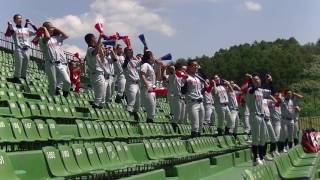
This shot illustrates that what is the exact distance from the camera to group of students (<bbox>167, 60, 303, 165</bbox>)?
31.6 ft

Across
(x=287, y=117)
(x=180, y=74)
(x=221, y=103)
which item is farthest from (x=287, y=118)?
(x=180, y=74)

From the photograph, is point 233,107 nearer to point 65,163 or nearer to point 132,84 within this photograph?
point 132,84

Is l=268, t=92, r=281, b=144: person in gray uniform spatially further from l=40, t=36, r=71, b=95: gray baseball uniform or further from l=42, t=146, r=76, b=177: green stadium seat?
l=42, t=146, r=76, b=177: green stadium seat

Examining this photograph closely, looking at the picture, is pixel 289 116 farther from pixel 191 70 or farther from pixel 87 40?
pixel 87 40

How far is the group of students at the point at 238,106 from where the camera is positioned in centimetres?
962

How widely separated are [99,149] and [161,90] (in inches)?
291

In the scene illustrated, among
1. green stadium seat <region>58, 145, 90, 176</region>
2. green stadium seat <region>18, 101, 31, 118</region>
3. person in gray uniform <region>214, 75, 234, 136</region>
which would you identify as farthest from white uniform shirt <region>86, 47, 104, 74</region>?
green stadium seat <region>58, 145, 90, 176</region>

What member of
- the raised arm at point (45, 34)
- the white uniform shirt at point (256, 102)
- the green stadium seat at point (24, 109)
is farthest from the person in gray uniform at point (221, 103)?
the green stadium seat at point (24, 109)

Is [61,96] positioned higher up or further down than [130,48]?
further down

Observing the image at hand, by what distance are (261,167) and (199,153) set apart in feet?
13.8

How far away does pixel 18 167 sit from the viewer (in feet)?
16.1

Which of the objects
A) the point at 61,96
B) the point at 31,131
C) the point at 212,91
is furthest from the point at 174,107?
the point at 31,131

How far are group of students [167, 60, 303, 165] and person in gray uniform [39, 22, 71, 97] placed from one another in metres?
2.38

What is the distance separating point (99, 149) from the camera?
6102 mm
